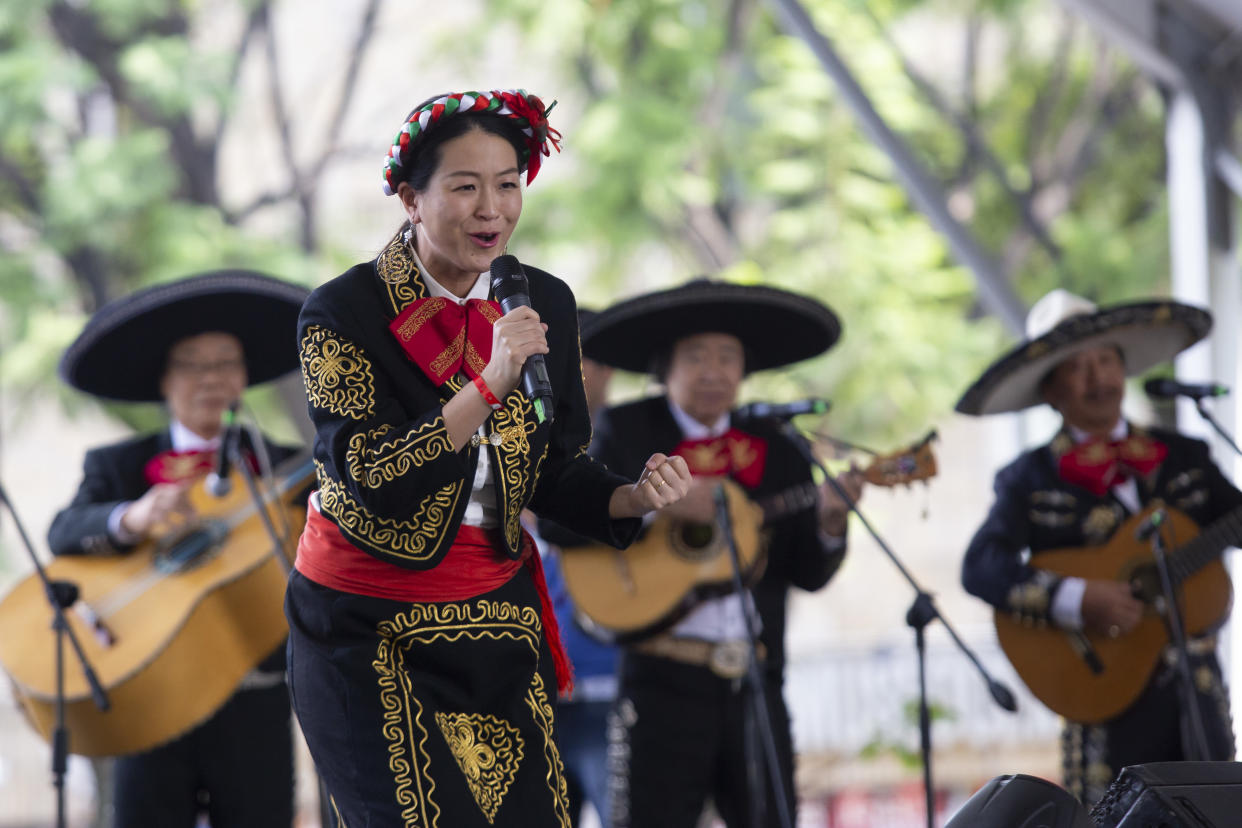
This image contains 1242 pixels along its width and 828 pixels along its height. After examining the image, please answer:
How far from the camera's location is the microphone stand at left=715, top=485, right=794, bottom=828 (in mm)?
3705

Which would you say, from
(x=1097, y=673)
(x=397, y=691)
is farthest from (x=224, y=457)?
(x=1097, y=673)

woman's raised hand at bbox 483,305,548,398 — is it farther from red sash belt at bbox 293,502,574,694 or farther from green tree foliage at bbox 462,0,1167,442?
green tree foliage at bbox 462,0,1167,442

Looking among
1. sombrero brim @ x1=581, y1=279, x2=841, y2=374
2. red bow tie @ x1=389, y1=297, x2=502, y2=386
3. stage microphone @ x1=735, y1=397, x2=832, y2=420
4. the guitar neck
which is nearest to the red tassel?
red bow tie @ x1=389, y1=297, x2=502, y2=386

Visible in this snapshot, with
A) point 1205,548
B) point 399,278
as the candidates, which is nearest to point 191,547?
point 399,278

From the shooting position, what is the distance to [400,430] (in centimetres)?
213

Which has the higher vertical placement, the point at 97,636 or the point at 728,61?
the point at 728,61

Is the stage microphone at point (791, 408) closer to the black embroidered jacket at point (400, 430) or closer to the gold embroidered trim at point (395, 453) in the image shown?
the black embroidered jacket at point (400, 430)

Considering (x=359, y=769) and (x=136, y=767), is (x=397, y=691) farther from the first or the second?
(x=136, y=767)

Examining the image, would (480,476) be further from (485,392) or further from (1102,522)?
(1102,522)

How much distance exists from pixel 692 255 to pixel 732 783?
304 inches

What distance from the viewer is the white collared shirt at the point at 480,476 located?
229 cm

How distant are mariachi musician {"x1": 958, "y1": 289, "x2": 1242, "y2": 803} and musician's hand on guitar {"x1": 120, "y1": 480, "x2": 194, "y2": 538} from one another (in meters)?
2.34

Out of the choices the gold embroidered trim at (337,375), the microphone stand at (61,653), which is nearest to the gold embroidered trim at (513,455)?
the gold embroidered trim at (337,375)

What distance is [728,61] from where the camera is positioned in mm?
10914
